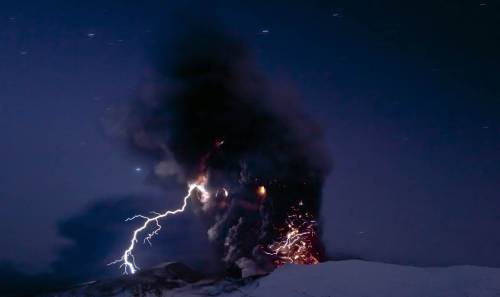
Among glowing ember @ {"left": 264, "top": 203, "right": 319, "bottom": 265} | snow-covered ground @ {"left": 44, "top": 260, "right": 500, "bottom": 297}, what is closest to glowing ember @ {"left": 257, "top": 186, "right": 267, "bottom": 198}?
glowing ember @ {"left": 264, "top": 203, "right": 319, "bottom": 265}

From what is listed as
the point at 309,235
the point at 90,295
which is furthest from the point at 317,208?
the point at 90,295

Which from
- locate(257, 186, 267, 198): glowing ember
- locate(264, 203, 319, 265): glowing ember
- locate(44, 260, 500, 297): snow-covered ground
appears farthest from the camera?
locate(257, 186, 267, 198): glowing ember

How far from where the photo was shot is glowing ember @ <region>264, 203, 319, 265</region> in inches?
1425

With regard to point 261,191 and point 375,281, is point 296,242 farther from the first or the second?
point 375,281

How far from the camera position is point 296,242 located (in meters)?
37.2

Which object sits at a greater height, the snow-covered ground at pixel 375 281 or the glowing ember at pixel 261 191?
the glowing ember at pixel 261 191

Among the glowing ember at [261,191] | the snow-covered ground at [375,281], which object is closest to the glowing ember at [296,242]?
the glowing ember at [261,191]

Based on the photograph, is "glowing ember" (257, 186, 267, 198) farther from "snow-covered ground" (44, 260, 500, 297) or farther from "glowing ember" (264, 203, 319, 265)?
"snow-covered ground" (44, 260, 500, 297)

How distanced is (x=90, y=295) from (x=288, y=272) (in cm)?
1585

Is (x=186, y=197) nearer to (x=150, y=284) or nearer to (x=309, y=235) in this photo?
(x=309, y=235)

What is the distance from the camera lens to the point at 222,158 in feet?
142

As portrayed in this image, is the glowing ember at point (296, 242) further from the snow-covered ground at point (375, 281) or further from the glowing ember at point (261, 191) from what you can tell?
the snow-covered ground at point (375, 281)

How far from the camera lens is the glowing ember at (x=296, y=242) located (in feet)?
119

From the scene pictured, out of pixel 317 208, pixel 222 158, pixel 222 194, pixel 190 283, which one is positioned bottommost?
pixel 190 283
